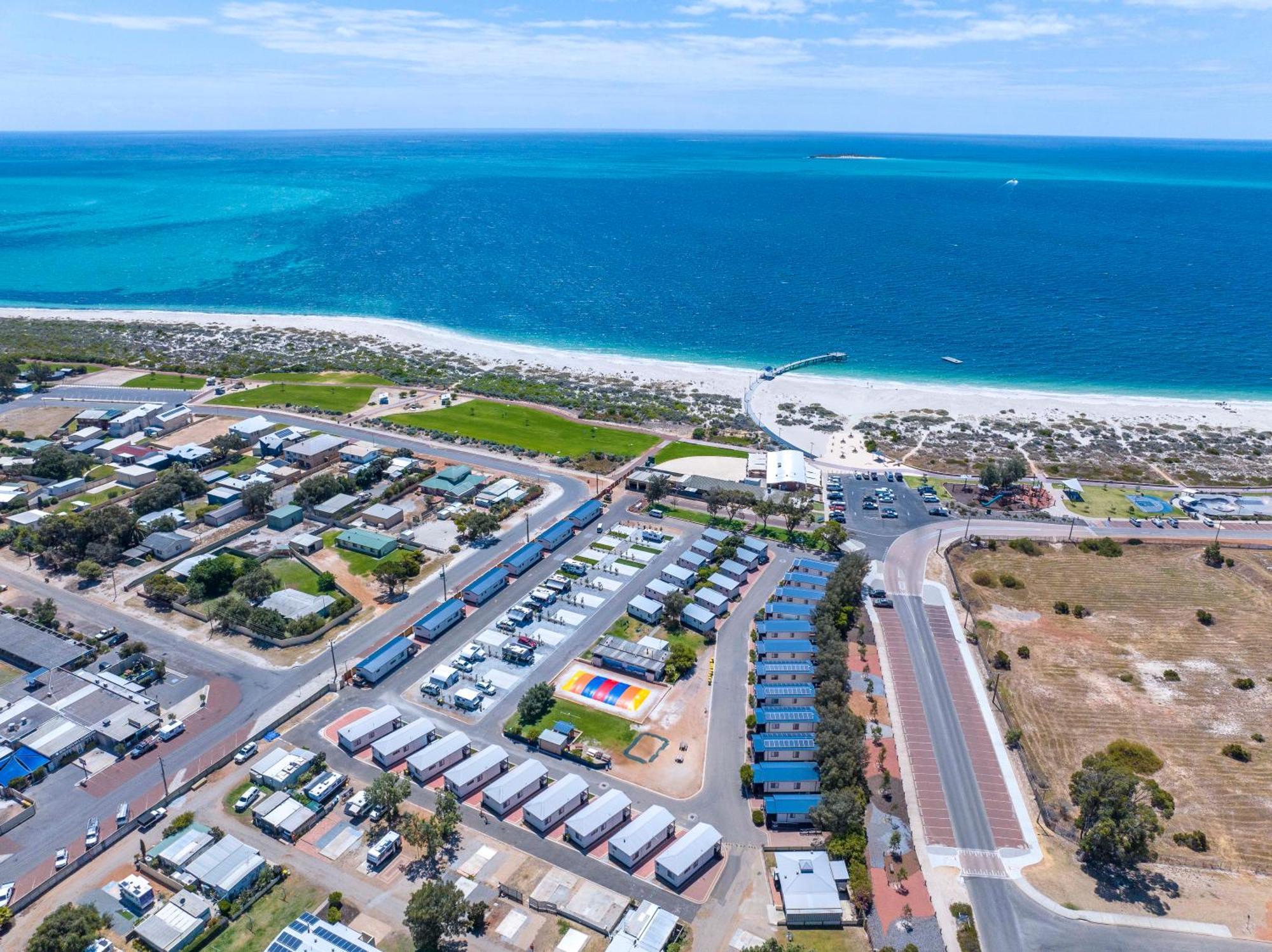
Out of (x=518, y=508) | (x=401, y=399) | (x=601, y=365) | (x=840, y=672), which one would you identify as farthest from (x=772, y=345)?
(x=840, y=672)

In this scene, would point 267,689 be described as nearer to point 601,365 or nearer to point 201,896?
point 201,896

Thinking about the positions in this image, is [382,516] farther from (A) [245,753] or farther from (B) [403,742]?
(B) [403,742]

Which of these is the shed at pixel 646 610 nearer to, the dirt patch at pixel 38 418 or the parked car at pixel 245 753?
the parked car at pixel 245 753

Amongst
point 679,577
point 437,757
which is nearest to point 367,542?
point 679,577

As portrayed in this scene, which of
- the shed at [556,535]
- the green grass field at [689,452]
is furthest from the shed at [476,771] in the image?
the green grass field at [689,452]

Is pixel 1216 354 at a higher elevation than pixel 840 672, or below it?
higher
